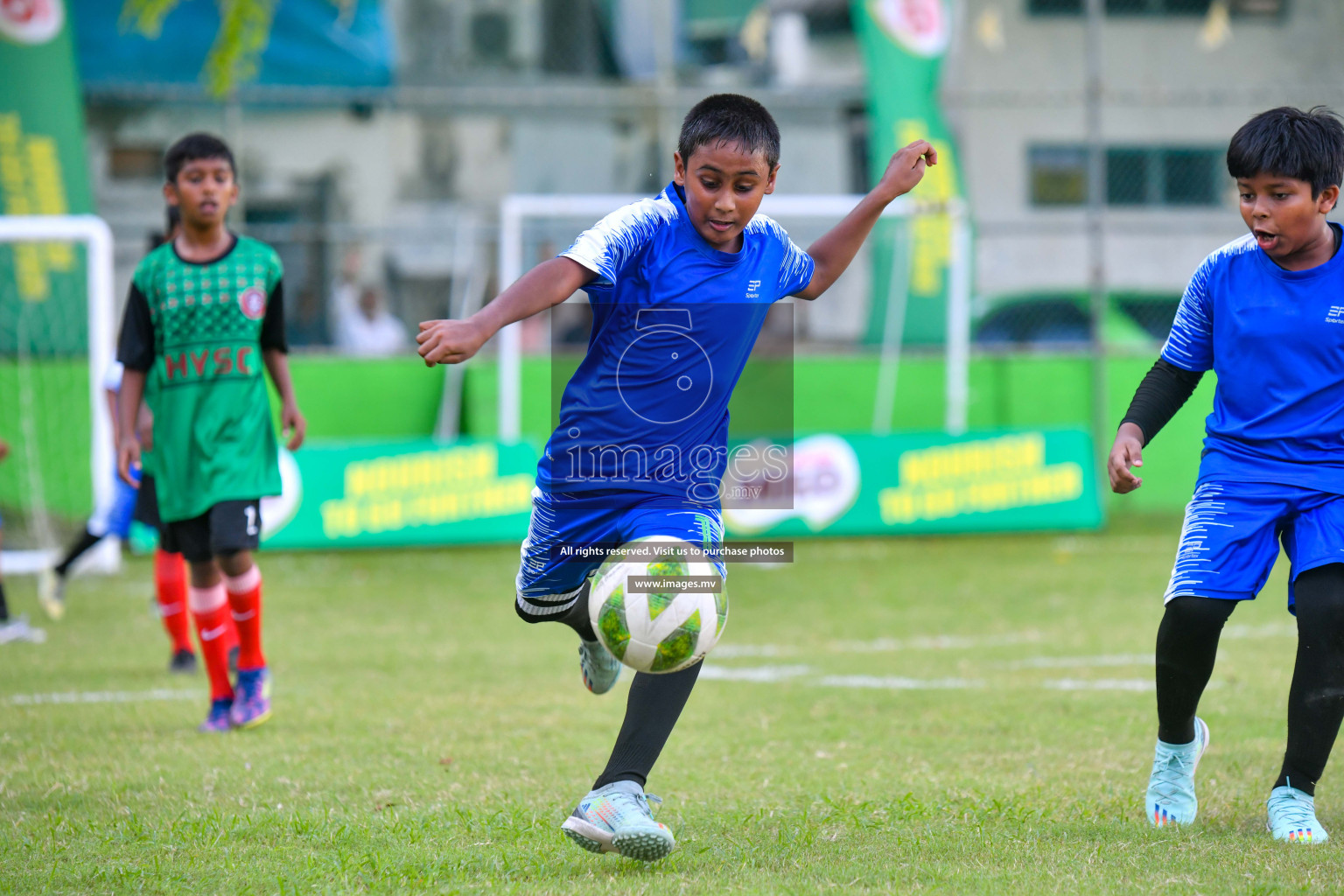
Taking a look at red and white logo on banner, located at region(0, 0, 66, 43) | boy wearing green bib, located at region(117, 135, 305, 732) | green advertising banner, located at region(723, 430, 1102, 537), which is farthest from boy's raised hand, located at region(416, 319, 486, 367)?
red and white logo on banner, located at region(0, 0, 66, 43)

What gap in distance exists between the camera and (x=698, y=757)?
498 cm

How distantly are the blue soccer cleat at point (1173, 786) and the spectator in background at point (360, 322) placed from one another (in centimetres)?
1098

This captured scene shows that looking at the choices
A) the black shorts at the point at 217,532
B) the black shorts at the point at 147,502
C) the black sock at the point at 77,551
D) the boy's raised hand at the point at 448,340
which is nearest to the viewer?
the boy's raised hand at the point at 448,340

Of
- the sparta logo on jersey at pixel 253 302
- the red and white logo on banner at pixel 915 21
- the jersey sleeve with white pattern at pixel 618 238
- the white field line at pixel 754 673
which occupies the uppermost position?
the red and white logo on banner at pixel 915 21

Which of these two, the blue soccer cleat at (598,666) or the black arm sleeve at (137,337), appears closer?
the blue soccer cleat at (598,666)

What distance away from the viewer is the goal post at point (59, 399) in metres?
10.1

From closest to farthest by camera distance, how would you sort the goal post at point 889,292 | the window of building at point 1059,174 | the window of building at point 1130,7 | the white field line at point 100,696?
the white field line at point 100,696 < the goal post at point 889,292 < the window of building at point 1130,7 < the window of building at point 1059,174

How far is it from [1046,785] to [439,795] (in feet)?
5.89

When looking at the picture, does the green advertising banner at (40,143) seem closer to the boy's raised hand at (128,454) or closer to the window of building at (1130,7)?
the boy's raised hand at (128,454)

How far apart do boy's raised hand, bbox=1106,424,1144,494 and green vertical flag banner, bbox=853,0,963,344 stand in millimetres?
9928

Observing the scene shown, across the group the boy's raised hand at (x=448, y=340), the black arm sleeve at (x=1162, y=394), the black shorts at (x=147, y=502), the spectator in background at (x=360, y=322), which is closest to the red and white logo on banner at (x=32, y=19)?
the spectator in background at (x=360, y=322)

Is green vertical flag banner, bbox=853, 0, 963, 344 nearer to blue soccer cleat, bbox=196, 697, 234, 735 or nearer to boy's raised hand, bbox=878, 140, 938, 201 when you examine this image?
blue soccer cleat, bbox=196, 697, 234, 735

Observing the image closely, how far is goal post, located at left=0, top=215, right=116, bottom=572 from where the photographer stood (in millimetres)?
10055

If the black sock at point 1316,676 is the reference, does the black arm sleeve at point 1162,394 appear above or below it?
above
